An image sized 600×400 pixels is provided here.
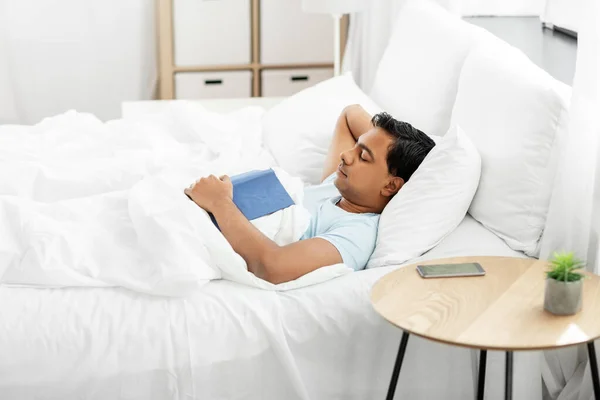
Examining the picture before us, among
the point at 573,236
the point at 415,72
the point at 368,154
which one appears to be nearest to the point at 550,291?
the point at 573,236

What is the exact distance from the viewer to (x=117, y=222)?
1.90 metres

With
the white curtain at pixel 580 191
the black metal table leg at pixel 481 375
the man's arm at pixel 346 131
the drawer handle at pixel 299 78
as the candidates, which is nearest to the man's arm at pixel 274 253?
the black metal table leg at pixel 481 375

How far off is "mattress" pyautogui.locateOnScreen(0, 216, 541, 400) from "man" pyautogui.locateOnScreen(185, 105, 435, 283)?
0.19 ft

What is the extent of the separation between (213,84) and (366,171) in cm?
218

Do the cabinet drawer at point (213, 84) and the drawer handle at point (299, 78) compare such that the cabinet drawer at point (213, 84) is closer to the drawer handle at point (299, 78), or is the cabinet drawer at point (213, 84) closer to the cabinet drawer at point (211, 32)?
the cabinet drawer at point (211, 32)

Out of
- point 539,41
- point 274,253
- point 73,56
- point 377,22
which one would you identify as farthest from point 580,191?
point 73,56

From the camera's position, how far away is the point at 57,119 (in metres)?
2.73

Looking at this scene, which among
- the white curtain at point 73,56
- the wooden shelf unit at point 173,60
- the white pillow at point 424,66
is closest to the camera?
the white pillow at point 424,66

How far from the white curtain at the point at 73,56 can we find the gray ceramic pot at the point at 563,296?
307cm

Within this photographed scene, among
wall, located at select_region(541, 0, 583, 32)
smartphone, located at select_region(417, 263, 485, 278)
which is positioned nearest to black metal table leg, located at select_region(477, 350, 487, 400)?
smartphone, located at select_region(417, 263, 485, 278)

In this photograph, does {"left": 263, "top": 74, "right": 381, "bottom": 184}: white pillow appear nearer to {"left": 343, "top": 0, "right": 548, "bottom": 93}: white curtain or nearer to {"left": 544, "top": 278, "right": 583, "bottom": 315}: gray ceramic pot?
{"left": 343, "top": 0, "right": 548, "bottom": 93}: white curtain

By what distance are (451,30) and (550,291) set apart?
45.4 inches

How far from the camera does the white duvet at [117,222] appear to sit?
5.70 feet

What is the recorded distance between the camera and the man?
178cm
